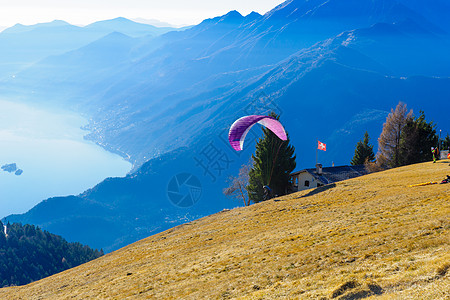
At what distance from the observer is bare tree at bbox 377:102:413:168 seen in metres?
64.0

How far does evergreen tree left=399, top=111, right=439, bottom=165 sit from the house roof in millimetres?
8244

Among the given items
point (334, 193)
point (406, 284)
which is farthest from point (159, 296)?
point (334, 193)

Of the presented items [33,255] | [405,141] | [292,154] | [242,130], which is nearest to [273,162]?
[292,154]

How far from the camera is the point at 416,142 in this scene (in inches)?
2399

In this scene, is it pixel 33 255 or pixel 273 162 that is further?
pixel 33 255

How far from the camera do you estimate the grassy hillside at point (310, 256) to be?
41.4ft

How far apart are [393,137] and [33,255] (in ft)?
303


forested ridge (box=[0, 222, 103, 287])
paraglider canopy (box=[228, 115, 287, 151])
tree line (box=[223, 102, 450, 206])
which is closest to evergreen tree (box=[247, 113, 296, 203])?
tree line (box=[223, 102, 450, 206])

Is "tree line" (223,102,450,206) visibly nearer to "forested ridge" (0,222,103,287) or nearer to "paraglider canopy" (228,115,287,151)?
"paraglider canopy" (228,115,287,151)

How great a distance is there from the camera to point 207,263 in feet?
69.9

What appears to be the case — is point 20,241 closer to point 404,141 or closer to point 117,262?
point 117,262

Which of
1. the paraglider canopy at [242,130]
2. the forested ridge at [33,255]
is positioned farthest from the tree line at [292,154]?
the forested ridge at [33,255]

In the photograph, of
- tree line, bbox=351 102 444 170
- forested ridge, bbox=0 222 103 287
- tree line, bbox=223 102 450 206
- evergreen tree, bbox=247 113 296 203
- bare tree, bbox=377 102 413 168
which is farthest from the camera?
forested ridge, bbox=0 222 103 287

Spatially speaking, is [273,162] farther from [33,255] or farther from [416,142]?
[33,255]
